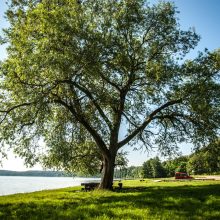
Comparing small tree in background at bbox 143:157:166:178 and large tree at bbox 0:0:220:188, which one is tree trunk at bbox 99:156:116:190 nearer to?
large tree at bbox 0:0:220:188

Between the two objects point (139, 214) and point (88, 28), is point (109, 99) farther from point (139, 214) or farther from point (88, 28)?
point (139, 214)

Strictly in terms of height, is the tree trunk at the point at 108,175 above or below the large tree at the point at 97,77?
below

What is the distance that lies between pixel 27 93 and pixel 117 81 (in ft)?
36.9

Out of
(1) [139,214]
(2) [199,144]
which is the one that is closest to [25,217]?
(1) [139,214]

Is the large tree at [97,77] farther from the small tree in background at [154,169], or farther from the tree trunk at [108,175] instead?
the small tree in background at [154,169]

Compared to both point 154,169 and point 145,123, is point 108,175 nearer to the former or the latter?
point 145,123

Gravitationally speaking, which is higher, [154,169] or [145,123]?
[154,169]

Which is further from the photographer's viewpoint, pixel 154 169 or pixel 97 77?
pixel 154 169

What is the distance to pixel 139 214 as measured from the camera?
12969mm

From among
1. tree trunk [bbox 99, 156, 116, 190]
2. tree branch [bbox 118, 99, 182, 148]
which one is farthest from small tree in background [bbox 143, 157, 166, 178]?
tree trunk [bbox 99, 156, 116, 190]

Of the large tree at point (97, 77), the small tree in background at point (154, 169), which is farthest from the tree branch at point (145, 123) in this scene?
the small tree in background at point (154, 169)

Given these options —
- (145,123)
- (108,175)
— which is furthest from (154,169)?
(108,175)

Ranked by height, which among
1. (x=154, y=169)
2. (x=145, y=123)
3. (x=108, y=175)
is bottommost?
(x=108, y=175)

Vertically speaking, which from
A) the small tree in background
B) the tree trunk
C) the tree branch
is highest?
the small tree in background
